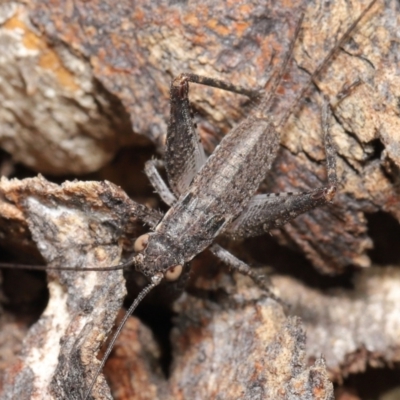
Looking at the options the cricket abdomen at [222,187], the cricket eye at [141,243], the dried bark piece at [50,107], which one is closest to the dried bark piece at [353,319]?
the cricket abdomen at [222,187]

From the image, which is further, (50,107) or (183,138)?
(50,107)

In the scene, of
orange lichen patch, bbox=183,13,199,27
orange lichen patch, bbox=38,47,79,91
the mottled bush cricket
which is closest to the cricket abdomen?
the mottled bush cricket

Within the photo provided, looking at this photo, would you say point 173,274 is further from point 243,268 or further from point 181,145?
point 181,145

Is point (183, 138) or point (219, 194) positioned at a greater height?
point (183, 138)

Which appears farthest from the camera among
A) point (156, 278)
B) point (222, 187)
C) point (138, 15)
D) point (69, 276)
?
point (222, 187)

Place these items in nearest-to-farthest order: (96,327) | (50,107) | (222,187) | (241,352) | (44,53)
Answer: (96,327), (241,352), (222,187), (44,53), (50,107)

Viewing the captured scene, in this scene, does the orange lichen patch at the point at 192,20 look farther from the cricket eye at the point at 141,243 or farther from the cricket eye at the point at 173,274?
the cricket eye at the point at 173,274

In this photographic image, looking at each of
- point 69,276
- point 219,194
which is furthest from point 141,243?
point 219,194

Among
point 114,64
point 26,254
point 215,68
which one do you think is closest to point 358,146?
point 215,68
